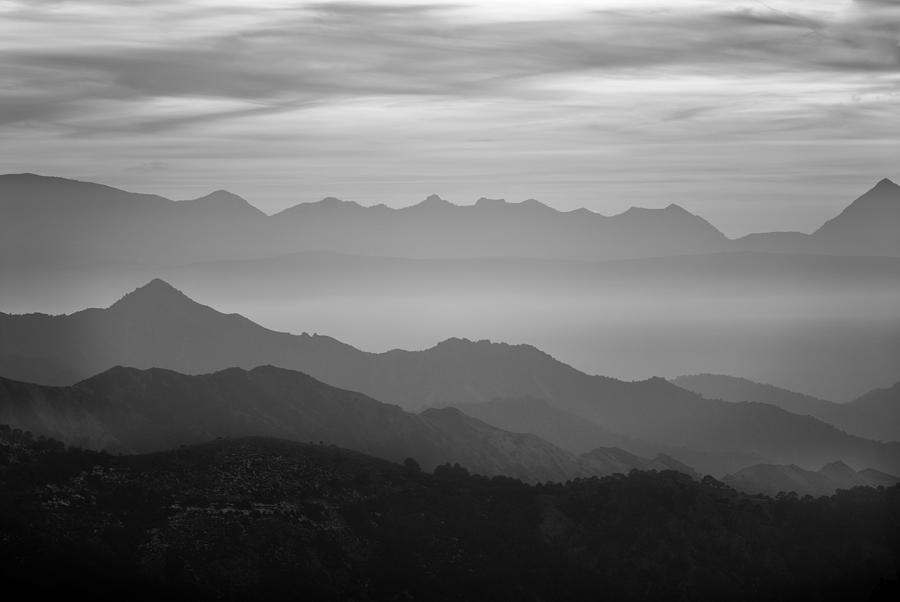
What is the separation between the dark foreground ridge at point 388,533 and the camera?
477ft

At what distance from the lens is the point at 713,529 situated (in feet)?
573

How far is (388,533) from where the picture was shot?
163 m

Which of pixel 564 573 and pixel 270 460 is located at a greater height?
pixel 270 460

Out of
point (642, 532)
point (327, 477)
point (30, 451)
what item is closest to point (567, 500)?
point (642, 532)

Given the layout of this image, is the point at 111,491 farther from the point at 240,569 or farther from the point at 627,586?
the point at 627,586

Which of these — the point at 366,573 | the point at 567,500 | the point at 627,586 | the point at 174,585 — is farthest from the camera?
the point at 567,500

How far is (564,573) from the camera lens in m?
165

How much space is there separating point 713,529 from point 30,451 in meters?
84.3

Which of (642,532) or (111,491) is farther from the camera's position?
(642,532)

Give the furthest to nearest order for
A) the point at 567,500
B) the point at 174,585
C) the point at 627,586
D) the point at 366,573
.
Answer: the point at 567,500, the point at 627,586, the point at 366,573, the point at 174,585

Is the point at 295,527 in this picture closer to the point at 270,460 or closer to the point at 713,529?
the point at 270,460

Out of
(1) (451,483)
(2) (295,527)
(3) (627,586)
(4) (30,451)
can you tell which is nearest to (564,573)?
(3) (627,586)

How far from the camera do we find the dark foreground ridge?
146 metres

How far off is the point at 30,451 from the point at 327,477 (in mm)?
35476
